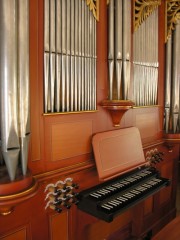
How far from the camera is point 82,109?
242cm

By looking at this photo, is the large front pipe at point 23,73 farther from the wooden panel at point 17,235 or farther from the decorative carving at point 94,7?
the decorative carving at point 94,7

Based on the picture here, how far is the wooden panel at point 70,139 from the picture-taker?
221 cm

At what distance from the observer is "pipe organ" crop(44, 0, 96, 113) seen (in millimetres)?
2051

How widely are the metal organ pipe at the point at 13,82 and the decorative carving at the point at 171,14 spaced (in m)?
2.67

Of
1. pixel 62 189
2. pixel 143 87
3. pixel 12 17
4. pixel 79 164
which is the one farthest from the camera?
pixel 143 87

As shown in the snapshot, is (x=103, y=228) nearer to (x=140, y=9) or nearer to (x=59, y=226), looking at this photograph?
(x=59, y=226)

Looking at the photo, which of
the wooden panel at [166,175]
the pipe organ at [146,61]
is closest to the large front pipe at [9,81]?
the pipe organ at [146,61]

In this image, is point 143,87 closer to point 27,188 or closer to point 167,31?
point 167,31

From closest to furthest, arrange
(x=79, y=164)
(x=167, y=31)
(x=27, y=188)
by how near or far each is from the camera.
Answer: (x=27, y=188), (x=79, y=164), (x=167, y=31)

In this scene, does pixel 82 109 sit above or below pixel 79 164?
above

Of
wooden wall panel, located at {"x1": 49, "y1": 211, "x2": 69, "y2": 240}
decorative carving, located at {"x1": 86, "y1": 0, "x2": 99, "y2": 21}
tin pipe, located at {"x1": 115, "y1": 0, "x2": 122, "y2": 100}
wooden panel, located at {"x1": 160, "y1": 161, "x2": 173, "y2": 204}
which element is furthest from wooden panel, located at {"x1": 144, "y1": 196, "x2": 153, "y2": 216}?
decorative carving, located at {"x1": 86, "y1": 0, "x2": 99, "y2": 21}

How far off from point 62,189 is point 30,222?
39 centimetres

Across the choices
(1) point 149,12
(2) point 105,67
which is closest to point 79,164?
(2) point 105,67

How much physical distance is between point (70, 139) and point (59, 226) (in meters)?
0.83
